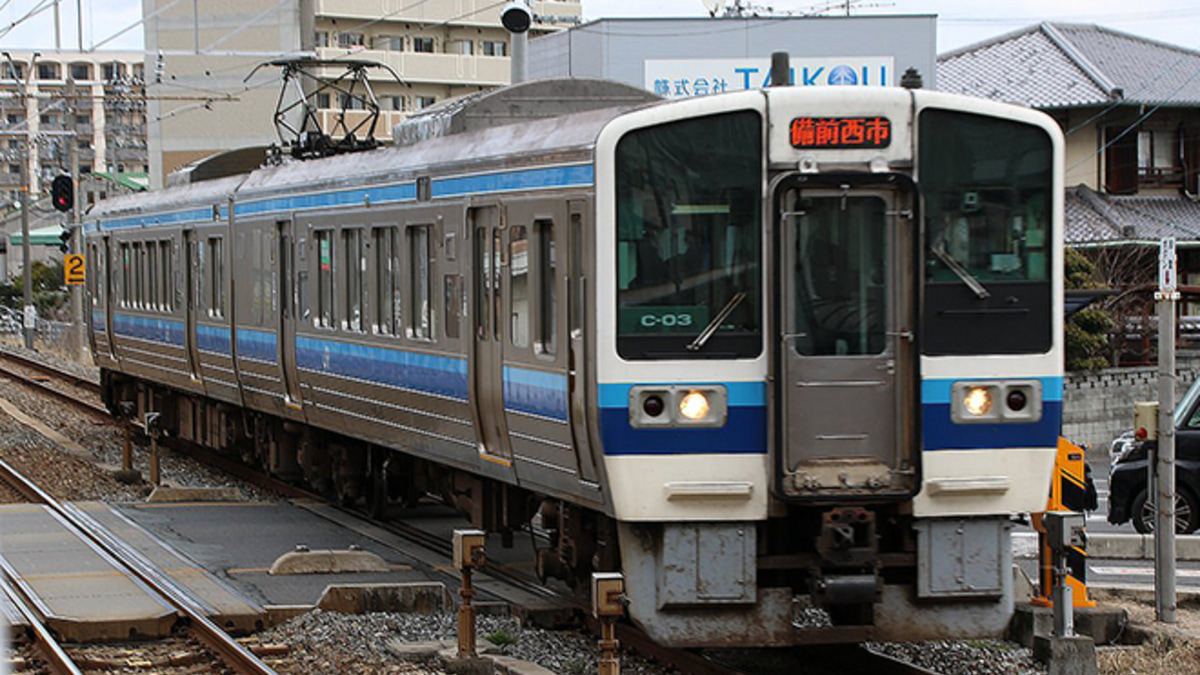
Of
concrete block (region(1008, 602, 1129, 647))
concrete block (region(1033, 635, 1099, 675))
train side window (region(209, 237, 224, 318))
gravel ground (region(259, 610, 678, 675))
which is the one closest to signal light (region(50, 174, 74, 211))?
train side window (region(209, 237, 224, 318))

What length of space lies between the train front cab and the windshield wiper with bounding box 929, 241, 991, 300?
11 mm

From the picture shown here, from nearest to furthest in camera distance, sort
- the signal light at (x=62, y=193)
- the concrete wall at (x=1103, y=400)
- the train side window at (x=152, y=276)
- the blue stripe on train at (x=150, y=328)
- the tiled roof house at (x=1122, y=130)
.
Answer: the blue stripe on train at (x=150, y=328) < the train side window at (x=152, y=276) < the concrete wall at (x=1103, y=400) < the signal light at (x=62, y=193) < the tiled roof house at (x=1122, y=130)

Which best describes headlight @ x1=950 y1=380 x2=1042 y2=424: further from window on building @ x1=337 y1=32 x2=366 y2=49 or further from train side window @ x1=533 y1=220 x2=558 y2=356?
window on building @ x1=337 y1=32 x2=366 y2=49

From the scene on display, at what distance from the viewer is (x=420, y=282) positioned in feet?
39.4

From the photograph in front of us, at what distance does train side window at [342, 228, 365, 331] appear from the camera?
526 inches

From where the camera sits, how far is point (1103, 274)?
1224 inches

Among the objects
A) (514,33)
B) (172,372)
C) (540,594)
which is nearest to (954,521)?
(540,594)

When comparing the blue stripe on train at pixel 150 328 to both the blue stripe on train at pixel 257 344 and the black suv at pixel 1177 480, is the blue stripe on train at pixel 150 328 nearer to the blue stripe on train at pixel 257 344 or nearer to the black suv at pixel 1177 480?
the blue stripe on train at pixel 257 344

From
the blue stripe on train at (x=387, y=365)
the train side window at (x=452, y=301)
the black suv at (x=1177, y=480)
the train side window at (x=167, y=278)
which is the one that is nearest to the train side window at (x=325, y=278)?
the blue stripe on train at (x=387, y=365)

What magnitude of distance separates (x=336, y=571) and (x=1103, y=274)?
2172cm

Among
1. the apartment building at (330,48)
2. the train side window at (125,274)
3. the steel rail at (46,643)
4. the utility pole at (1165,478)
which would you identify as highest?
the apartment building at (330,48)

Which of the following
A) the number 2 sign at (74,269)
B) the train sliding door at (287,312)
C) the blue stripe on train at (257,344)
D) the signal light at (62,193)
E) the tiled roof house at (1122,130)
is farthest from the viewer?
the number 2 sign at (74,269)

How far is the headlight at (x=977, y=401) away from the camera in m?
8.70

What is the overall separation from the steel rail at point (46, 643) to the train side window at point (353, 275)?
3462 mm
